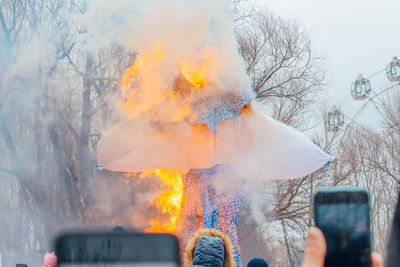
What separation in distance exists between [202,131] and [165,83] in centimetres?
65

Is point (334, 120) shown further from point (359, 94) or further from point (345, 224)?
point (345, 224)

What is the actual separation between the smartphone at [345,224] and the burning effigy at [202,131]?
488 cm

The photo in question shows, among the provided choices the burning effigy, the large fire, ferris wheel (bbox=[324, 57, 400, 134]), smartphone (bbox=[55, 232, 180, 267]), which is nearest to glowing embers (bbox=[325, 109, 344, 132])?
ferris wheel (bbox=[324, 57, 400, 134])

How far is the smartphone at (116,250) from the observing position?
0.76m

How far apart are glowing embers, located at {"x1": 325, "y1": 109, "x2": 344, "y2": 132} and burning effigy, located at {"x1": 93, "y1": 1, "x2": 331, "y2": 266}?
6.59 m

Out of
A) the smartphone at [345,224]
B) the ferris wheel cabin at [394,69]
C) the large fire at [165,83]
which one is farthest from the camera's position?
the ferris wheel cabin at [394,69]

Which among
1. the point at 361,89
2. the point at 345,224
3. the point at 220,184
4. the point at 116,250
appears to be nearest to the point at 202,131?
the point at 220,184

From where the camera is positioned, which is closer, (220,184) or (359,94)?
(220,184)

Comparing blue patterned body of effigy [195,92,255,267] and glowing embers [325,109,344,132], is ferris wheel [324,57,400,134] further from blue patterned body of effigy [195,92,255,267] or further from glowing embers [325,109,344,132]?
blue patterned body of effigy [195,92,255,267]

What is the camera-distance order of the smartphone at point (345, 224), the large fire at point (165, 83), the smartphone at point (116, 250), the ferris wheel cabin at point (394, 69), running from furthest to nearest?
1. the ferris wheel cabin at point (394, 69)
2. the large fire at point (165, 83)
3. the smartphone at point (116, 250)
4. the smartphone at point (345, 224)

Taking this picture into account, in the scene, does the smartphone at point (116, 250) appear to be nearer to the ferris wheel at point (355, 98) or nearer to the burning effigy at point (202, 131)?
the burning effigy at point (202, 131)

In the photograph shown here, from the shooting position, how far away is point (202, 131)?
19.1 ft

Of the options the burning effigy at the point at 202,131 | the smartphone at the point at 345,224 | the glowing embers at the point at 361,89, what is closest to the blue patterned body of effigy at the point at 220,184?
the burning effigy at the point at 202,131

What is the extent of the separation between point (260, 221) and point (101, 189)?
4.22 m
